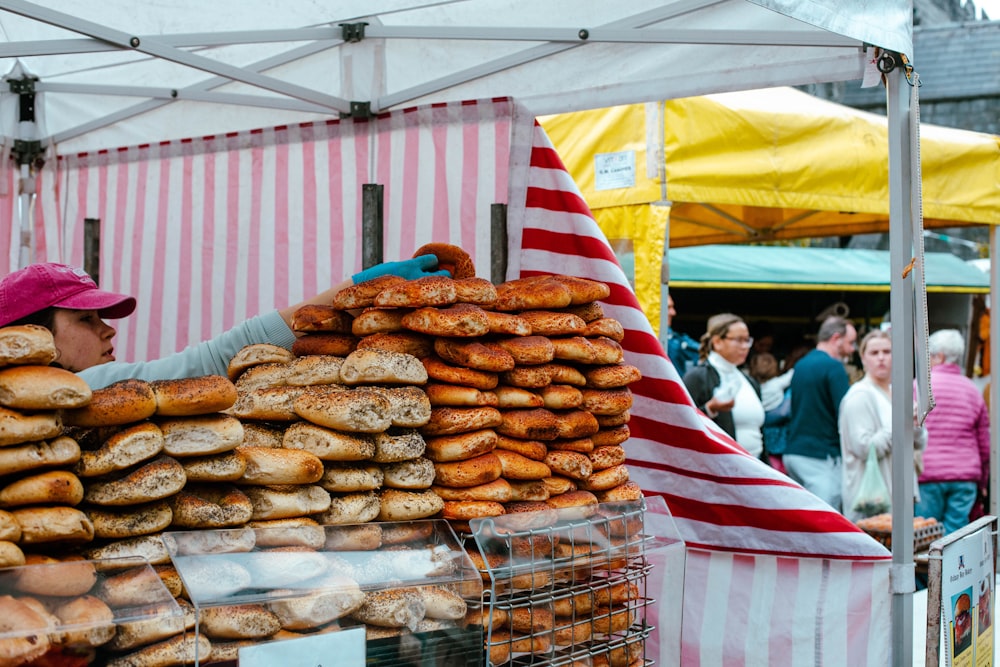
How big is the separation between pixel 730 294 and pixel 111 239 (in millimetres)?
7898

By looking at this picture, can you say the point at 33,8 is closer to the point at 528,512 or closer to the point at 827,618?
the point at 528,512

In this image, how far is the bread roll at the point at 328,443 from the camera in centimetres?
182

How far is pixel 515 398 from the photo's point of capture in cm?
217

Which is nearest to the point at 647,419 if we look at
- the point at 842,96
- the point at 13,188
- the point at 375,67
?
the point at 375,67

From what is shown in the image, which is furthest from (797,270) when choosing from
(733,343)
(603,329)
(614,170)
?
(603,329)

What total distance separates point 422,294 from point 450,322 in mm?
102

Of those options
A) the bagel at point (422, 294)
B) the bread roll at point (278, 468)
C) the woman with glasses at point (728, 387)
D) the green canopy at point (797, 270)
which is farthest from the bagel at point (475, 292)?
the green canopy at point (797, 270)

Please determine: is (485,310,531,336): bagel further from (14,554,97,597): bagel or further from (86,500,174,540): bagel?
(14,554,97,597): bagel

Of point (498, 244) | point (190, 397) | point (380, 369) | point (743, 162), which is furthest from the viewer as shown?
point (743, 162)

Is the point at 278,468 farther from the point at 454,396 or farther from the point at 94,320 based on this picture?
the point at 94,320

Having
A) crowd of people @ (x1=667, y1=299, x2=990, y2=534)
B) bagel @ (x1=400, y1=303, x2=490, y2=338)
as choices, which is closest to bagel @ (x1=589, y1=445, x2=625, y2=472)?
bagel @ (x1=400, y1=303, x2=490, y2=338)

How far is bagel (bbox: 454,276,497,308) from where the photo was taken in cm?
222

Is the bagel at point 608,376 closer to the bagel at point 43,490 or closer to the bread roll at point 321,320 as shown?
the bread roll at point 321,320

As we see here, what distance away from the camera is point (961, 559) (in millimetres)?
2594
